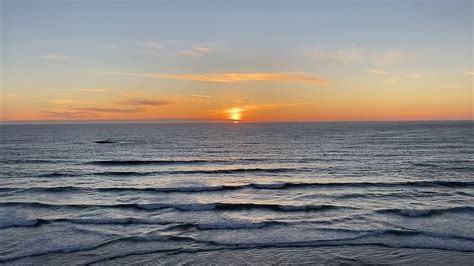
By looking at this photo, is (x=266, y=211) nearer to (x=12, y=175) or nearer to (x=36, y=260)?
(x=36, y=260)

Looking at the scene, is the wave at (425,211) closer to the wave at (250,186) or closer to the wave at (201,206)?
the wave at (201,206)

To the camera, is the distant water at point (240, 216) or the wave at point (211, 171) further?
the wave at point (211, 171)

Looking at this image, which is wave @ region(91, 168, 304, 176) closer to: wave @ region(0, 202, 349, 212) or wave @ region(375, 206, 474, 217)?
wave @ region(0, 202, 349, 212)

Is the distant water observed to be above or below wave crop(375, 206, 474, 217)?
below

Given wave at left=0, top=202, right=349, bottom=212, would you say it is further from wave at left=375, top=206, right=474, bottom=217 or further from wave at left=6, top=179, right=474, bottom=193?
wave at left=6, top=179, right=474, bottom=193

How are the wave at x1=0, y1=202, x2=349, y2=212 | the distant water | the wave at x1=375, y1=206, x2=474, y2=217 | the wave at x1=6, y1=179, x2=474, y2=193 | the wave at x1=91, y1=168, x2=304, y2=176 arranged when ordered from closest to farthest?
the distant water < the wave at x1=375, y1=206, x2=474, y2=217 < the wave at x1=0, y1=202, x2=349, y2=212 < the wave at x1=6, y1=179, x2=474, y2=193 < the wave at x1=91, y1=168, x2=304, y2=176

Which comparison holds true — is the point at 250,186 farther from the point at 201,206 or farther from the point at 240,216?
the point at 240,216

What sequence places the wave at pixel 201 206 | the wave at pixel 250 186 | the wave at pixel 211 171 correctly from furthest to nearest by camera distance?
the wave at pixel 211 171 → the wave at pixel 250 186 → the wave at pixel 201 206

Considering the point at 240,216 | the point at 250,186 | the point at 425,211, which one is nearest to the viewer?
the point at 240,216

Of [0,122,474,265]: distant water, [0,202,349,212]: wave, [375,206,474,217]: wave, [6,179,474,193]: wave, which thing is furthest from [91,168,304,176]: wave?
[375,206,474,217]: wave

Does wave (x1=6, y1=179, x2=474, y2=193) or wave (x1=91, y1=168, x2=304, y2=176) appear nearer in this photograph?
wave (x1=6, y1=179, x2=474, y2=193)

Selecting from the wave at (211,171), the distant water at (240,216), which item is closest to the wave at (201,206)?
the distant water at (240,216)

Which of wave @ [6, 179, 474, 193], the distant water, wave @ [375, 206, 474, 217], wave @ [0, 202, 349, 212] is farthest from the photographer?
wave @ [6, 179, 474, 193]

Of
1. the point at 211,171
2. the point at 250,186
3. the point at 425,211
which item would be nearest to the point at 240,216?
the point at 250,186
